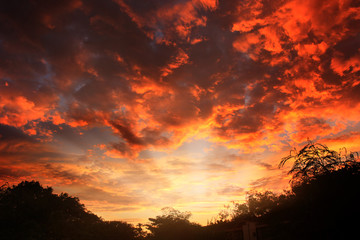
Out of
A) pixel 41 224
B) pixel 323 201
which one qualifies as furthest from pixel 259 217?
pixel 41 224

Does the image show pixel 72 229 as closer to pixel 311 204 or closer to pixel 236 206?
pixel 311 204

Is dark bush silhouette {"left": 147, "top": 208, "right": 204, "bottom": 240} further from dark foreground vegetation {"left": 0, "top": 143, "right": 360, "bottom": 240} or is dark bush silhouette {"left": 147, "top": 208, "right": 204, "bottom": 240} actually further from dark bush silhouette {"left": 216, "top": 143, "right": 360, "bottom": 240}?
dark bush silhouette {"left": 216, "top": 143, "right": 360, "bottom": 240}

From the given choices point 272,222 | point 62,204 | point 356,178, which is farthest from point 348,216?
point 62,204

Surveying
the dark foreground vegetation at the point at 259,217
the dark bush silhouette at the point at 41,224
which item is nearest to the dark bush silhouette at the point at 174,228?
the dark foreground vegetation at the point at 259,217

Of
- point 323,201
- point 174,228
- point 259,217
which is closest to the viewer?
point 323,201

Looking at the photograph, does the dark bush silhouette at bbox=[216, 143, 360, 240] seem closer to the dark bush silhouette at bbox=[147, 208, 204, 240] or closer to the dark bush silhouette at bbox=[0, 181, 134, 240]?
the dark bush silhouette at bbox=[147, 208, 204, 240]

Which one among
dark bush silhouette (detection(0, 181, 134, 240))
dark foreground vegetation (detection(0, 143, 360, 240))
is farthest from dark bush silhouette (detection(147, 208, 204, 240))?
dark bush silhouette (detection(0, 181, 134, 240))

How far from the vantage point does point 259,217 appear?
14.8 m

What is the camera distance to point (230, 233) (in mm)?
17453

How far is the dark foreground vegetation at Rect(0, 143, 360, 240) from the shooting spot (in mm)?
7504

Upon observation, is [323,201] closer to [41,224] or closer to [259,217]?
[259,217]

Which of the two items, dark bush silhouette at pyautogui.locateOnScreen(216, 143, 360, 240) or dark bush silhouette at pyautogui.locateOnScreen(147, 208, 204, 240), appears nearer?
dark bush silhouette at pyautogui.locateOnScreen(216, 143, 360, 240)

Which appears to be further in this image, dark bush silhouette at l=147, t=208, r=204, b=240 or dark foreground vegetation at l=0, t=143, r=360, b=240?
dark bush silhouette at l=147, t=208, r=204, b=240

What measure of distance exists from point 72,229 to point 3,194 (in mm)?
10929
